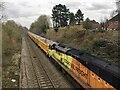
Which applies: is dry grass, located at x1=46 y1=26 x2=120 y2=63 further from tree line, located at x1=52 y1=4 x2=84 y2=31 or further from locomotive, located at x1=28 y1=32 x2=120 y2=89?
tree line, located at x1=52 y1=4 x2=84 y2=31

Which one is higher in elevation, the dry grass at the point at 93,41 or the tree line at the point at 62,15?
the tree line at the point at 62,15

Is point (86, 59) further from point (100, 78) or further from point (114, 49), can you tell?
point (114, 49)

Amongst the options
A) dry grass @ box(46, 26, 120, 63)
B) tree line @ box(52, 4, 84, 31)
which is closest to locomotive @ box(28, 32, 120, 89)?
dry grass @ box(46, 26, 120, 63)

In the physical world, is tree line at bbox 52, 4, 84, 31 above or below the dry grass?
above

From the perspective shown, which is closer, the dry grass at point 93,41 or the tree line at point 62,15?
the dry grass at point 93,41

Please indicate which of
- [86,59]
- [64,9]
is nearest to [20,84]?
[86,59]

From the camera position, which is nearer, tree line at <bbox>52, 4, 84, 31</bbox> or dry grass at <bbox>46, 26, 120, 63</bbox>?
dry grass at <bbox>46, 26, 120, 63</bbox>

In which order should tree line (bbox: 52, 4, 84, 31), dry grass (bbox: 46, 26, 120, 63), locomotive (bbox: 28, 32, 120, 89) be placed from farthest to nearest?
1. tree line (bbox: 52, 4, 84, 31)
2. dry grass (bbox: 46, 26, 120, 63)
3. locomotive (bbox: 28, 32, 120, 89)

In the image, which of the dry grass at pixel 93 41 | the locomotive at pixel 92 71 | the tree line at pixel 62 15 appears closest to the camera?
the locomotive at pixel 92 71

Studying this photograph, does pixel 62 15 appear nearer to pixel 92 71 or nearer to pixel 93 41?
pixel 93 41

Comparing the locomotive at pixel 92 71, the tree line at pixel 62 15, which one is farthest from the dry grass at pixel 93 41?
the tree line at pixel 62 15

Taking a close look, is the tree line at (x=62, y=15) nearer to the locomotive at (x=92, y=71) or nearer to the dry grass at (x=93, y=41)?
the dry grass at (x=93, y=41)

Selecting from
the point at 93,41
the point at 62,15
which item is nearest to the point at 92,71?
the point at 93,41

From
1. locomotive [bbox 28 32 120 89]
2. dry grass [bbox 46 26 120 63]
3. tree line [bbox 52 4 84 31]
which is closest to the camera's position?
locomotive [bbox 28 32 120 89]
